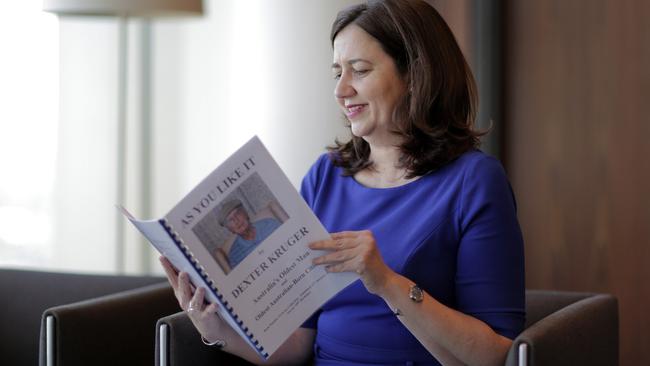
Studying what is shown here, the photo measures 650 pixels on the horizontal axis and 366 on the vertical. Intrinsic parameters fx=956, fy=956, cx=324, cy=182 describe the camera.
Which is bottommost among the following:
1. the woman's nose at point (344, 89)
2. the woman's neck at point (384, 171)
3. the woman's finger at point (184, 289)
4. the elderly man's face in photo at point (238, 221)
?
the woman's finger at point (184, 289)

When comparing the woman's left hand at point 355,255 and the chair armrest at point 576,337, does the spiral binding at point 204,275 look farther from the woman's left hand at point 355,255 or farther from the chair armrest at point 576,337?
the chair armrest at point 576,337

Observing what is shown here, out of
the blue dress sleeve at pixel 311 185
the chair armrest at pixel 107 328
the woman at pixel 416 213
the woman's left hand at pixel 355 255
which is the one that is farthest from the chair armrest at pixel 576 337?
the chair armrest at pixel 107 328

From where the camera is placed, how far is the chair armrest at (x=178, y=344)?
2086mm

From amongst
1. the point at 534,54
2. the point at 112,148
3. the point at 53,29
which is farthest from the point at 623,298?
the point at 53,29

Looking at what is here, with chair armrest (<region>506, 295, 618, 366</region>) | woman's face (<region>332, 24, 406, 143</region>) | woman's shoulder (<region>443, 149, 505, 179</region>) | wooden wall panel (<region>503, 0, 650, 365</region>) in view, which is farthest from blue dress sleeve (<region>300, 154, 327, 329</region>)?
wooden wall panel (<region>503, 0, 650, 365</region>)

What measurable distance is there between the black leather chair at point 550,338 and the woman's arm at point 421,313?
0.29ft

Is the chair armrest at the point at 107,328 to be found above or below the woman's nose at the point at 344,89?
below

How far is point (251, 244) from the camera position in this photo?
1.83 m

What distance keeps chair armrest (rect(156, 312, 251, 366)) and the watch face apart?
0.54 m

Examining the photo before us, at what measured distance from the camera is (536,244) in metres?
3.64

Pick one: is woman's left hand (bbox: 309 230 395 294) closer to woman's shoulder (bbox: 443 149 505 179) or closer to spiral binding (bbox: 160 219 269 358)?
spiral binding (bbox: 160 219 269 358)

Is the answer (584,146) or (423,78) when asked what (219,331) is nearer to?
(423,78)

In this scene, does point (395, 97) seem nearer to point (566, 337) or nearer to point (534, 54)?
point (566, 337)

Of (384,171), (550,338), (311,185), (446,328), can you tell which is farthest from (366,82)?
(550,338)
